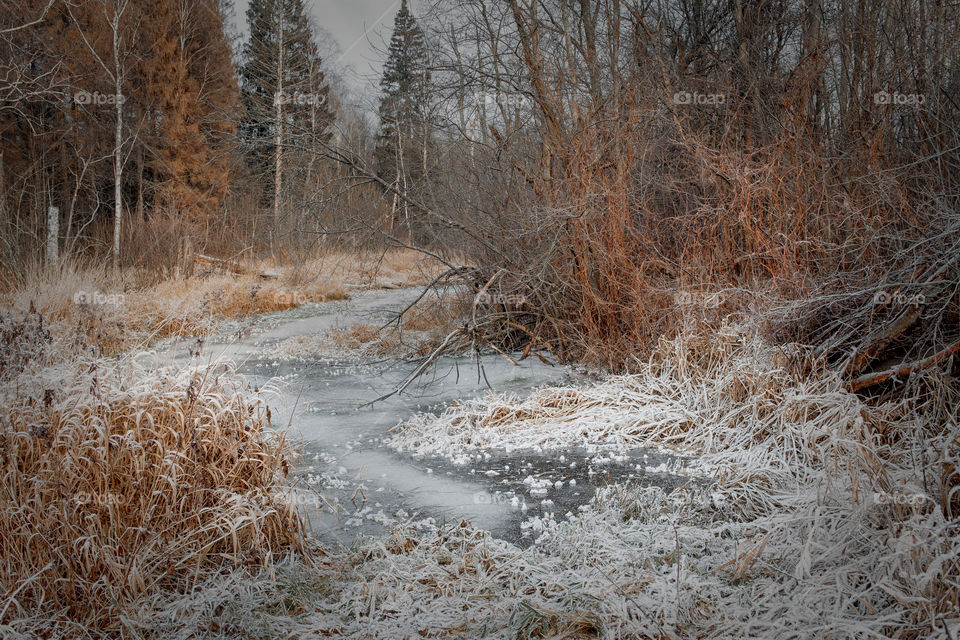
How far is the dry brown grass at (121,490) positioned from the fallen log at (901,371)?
3.59 m

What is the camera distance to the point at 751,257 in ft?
18.1

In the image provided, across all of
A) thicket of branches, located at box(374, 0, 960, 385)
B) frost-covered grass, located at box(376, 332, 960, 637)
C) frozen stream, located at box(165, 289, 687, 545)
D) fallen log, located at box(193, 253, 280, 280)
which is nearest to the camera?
frost-covered grass, located at box(376, 332, 960, 637)

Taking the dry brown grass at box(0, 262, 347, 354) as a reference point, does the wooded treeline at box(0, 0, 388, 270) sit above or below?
above

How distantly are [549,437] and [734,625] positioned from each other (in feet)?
8.14

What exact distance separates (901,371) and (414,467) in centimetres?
321

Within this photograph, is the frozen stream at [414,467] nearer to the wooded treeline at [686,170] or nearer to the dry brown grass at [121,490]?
the dry brown grass at [121,490]

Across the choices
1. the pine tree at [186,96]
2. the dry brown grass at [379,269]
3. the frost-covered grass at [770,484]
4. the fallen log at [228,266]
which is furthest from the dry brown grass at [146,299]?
the pine tree at [186,96]

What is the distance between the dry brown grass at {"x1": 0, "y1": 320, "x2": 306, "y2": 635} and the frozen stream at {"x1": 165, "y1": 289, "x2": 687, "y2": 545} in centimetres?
31

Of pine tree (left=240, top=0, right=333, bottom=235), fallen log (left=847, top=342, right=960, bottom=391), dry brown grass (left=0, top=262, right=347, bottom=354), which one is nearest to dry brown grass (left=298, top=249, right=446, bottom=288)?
dry brown grass (left=0, top=262, right=347, bottom=354)

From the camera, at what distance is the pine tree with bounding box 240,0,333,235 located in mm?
6453

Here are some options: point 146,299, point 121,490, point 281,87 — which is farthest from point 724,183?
point 281,87

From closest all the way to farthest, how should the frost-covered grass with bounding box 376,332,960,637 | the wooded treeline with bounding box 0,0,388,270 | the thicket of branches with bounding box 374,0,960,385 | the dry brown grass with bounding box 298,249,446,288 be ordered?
the frost-covered grass with bounding box 376,332,960,637 → the thicket of branches with bounding box 374,0,960,385 → the dry brown grass with bounding box 298,249,446,288 → the wooded treeline with bounding box 0,0,388,270

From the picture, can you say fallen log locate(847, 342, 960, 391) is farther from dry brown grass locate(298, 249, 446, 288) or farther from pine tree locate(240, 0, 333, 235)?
dry brown grass locate(298, 249, 446, 288)

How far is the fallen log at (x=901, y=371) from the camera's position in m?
3.66
